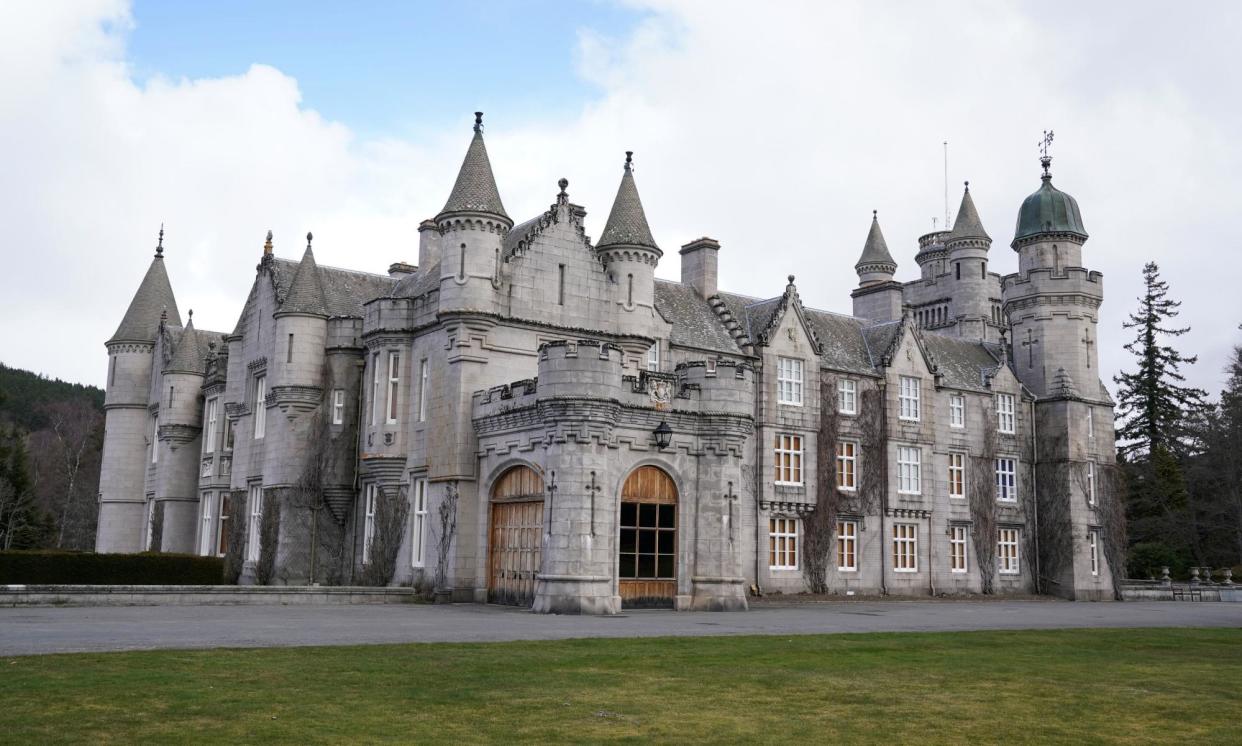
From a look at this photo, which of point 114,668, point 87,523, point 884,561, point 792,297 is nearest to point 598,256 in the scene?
point 792,297

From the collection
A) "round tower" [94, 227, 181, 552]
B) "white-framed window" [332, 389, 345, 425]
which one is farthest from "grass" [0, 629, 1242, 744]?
"round tower" [94, 227, 181, 552]

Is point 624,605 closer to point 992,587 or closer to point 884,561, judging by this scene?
point 884,561

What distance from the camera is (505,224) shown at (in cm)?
3206

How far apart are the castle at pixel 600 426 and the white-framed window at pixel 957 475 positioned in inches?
3.2

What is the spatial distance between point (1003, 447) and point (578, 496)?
26.2m

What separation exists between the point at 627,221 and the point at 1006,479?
21323 millimetres

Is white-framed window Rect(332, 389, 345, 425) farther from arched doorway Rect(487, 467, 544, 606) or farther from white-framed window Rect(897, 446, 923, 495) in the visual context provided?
white-framed window Rect(897, 446, 923, 495)

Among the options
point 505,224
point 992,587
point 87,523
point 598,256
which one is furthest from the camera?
point 87,523

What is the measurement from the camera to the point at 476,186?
106 feet

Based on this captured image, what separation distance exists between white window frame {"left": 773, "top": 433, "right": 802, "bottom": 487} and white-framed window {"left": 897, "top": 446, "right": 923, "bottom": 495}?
15.7 ft

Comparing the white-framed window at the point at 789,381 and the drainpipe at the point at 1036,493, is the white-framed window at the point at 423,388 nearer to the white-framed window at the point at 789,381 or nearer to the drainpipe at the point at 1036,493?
the white-framed window at the point at 789,381

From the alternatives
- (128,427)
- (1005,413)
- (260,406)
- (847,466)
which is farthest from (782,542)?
(128,427)

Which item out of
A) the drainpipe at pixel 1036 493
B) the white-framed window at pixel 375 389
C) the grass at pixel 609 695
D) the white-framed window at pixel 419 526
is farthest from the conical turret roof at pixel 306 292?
the drainpipe at pixel 1036 493

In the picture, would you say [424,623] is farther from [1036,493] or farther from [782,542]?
[1036,493]
